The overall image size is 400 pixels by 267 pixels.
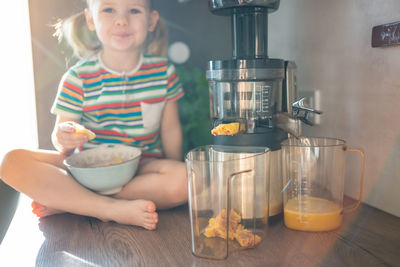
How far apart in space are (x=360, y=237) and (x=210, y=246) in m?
0.34

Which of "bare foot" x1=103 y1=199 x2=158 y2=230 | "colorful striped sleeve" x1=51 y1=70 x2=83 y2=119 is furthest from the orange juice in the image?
"colorful striped sleeve" x1=51 y1=70 x2=83 y2=119

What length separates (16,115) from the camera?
1101 millimetres

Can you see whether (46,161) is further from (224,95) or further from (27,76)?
(224,95)

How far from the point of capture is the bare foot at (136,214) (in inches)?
35.6

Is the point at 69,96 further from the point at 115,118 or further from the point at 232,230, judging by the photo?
the point at 232,230

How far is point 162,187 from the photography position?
1.00 meters

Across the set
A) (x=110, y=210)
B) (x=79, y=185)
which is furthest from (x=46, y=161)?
(x=110, y=210)

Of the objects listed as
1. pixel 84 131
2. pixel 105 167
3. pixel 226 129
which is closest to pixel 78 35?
pixel 84 131

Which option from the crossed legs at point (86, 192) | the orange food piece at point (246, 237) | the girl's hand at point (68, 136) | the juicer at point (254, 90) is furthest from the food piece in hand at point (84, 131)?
the orange food piece at point (246, 237)

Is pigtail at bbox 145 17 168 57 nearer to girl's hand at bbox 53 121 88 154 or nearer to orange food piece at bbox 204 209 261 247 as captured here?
girl's hand at bbox 53 121 88 154

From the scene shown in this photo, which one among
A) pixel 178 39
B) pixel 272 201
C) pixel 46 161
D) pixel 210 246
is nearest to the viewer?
pixel 210 246

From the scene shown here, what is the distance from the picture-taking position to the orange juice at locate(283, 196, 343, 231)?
85 cm

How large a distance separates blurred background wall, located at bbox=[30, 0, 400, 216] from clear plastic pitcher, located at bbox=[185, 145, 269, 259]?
357mm

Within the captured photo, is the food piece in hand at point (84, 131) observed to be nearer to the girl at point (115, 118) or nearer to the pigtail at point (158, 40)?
the girl at point (115, 118)
